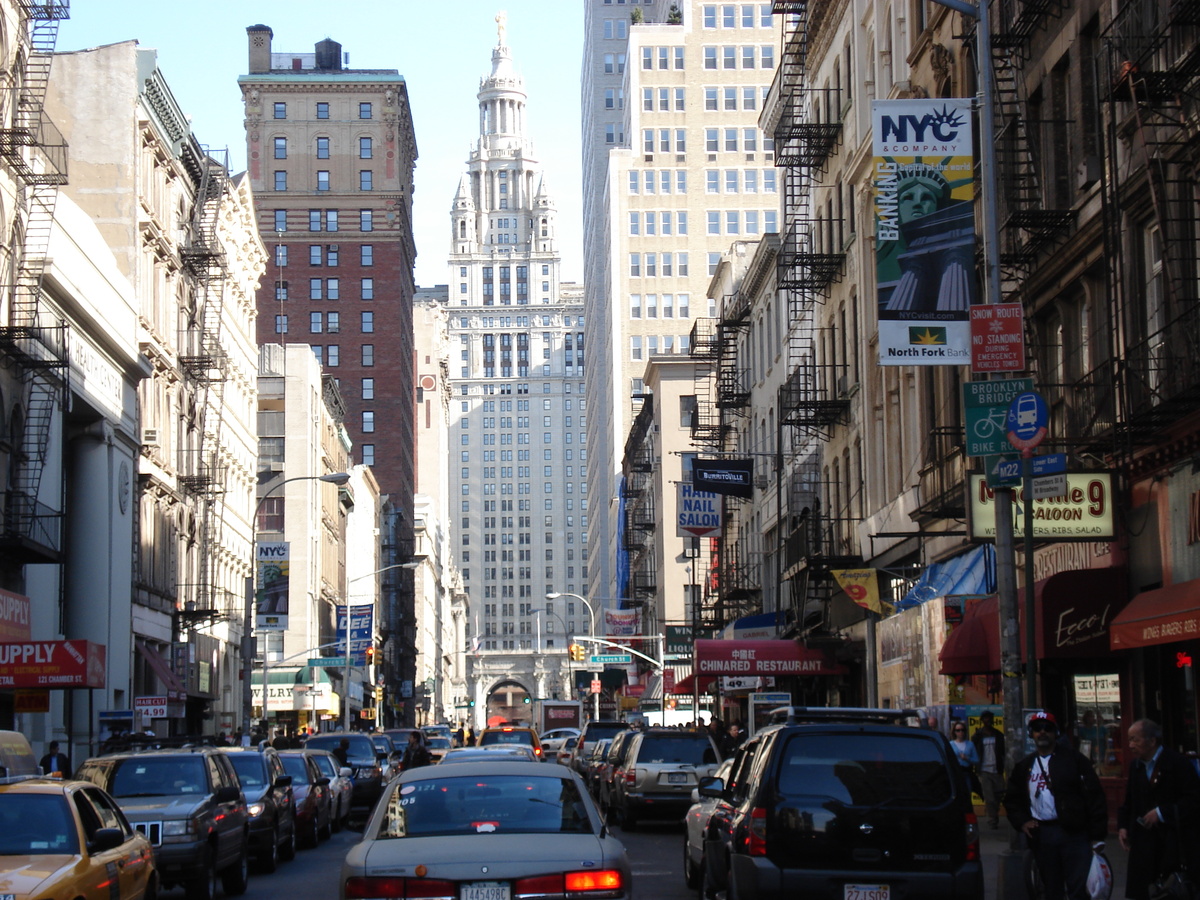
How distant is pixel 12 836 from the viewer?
1266 centimetres

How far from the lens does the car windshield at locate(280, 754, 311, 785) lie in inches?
1065

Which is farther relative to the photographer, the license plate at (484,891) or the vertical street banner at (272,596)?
the vertical street banner at (272,596)

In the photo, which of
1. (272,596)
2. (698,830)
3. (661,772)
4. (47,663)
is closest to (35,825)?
(698,830)

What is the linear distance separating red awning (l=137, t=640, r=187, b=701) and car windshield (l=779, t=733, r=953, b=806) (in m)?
39.4

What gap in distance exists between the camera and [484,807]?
1163 centimetres

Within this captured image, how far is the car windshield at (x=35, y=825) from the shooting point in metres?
12.6

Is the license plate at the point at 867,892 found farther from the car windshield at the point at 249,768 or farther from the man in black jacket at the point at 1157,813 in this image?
the car windshield at the point at 249,768

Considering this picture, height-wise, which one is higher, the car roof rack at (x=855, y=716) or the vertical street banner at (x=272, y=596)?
the vertical street banner at (x=272, y=596)

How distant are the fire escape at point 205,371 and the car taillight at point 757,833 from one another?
150ft

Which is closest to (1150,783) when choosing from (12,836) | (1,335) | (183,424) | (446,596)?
(12,836)

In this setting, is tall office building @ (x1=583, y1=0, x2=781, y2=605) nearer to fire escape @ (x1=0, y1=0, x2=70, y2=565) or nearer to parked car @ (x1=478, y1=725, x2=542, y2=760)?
parked car @ (x1=478, y1=725, x2=542, y2=760)

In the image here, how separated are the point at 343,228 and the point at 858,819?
11556 cm

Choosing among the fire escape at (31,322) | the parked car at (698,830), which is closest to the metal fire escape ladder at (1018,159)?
the parked car at (698,830)

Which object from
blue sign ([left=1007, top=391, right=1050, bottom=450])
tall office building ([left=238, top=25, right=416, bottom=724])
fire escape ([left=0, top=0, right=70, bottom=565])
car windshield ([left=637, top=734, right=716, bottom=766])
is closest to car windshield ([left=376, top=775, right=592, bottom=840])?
blue sign ([left=1007, top=391, right=1050, bottom=450])
